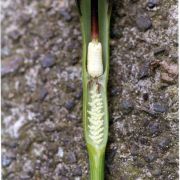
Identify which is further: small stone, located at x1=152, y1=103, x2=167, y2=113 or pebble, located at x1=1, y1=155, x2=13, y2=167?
pebble, located at x1=1, y1=155, x2=13, y2=167

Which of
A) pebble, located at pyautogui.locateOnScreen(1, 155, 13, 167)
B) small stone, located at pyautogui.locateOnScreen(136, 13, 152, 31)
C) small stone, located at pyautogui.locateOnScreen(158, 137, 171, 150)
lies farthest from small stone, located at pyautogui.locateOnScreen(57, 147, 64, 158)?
small stone, located at pyautogui.locateOnScreen(136, 13, 152, 31)

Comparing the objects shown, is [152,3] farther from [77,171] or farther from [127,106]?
[77,171]

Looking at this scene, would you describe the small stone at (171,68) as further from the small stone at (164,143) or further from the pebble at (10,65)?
the pebble at (10,65)

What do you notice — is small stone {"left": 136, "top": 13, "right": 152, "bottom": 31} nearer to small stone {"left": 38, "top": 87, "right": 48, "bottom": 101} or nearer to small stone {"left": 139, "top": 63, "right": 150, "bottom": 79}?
small stone {"left": 139, "top": 63, "right": 150, "bottom": 79}

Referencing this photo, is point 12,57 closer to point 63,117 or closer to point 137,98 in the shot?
point 63,117

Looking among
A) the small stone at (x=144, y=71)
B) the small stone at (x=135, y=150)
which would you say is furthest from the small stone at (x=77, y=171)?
the small stone at (x=144, y=71)

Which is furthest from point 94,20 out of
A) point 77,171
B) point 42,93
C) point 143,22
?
point 77,171
